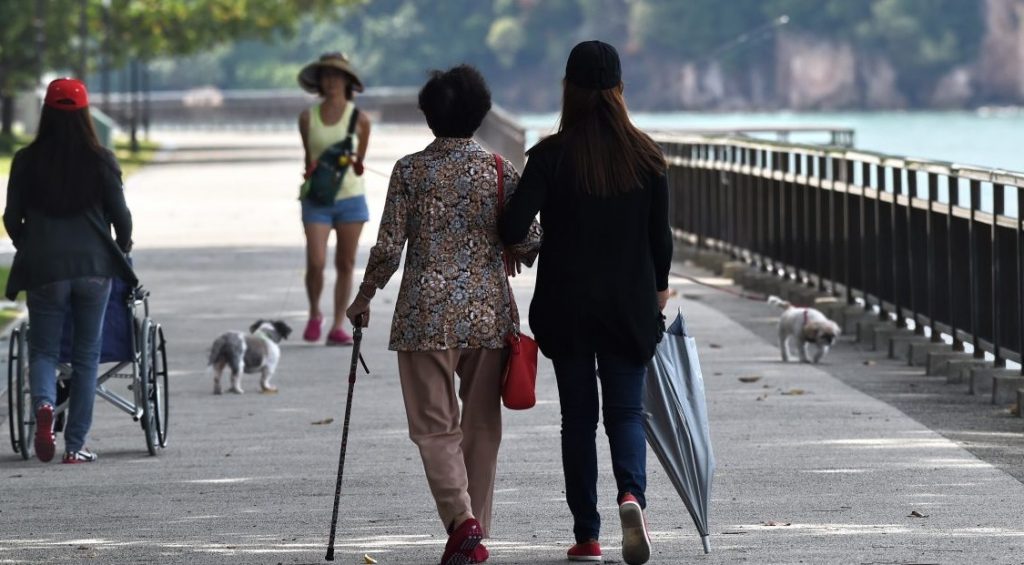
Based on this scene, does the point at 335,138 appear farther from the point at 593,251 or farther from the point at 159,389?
the point at 593,251

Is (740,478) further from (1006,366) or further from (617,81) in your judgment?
(1006,366)

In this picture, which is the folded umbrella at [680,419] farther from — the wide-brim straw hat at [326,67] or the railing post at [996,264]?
the wide-brim straw hat at [326,67]

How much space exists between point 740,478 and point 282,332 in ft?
13.7

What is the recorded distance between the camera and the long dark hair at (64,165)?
29.2 feet

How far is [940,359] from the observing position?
473 inches

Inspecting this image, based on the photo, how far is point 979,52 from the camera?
11556cm

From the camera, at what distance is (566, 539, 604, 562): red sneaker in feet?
21.9

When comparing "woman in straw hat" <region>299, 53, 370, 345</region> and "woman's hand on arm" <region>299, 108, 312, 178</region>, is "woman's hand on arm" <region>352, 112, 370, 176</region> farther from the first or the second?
"woman's hand on arm" <region>299, 108, 312, 178</region>

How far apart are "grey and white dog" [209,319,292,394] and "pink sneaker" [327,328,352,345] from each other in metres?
1.78

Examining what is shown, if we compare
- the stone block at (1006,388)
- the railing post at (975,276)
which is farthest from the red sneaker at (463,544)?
the railing post at (975,276)

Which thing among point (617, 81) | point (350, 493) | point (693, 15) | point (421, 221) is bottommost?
point (350, 493)

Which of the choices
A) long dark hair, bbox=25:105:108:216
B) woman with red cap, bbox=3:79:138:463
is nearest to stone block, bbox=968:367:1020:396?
woman with red cap, bbox=3:79:138:463

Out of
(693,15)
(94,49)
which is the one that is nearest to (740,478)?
(94,49)

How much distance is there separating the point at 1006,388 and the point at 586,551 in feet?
14.9
